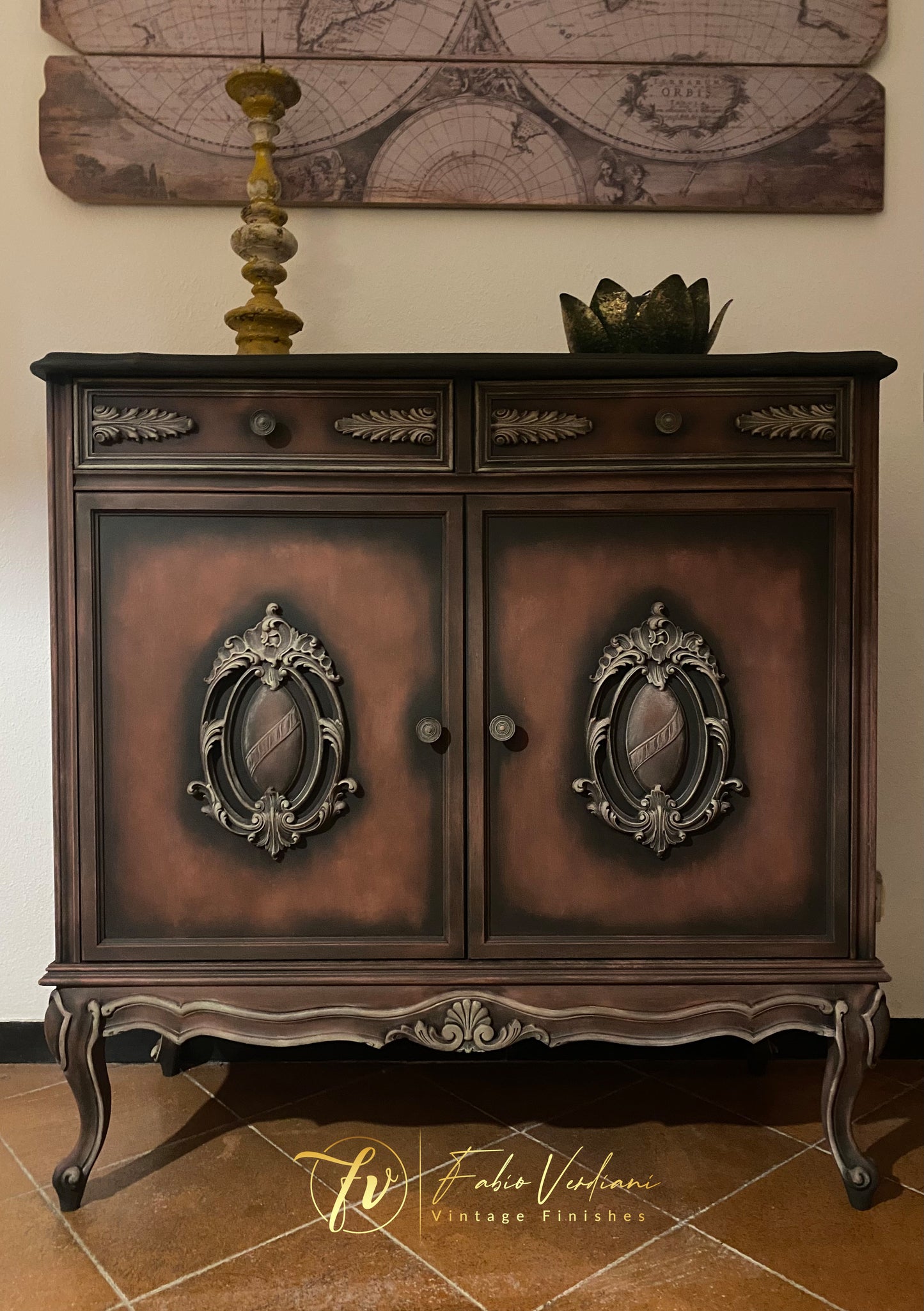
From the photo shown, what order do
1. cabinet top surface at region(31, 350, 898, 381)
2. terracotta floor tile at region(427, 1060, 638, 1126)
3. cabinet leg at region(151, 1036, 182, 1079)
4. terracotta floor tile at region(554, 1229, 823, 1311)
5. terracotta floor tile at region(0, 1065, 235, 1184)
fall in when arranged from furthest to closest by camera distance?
cabinet leg at region(151, 1036, 182, 1079), terracotta floor tile at region(427, 1060, 638, 1126), terracotta floor tile at region(0, 1065, 235, 1184), cabinet top surface at region(31, 350, 898, 381), terracotta floor tile at region(554, 1229, 823, 1311)

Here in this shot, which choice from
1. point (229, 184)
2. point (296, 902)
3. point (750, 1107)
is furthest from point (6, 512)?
point (750, 1107)

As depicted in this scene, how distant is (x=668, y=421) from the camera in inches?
48.0

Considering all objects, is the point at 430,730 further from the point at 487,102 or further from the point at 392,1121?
the point at 487,102

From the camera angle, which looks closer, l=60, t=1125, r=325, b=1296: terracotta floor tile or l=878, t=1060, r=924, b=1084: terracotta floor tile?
l=60, t=1125, r=325, b=1296: terracotta floor tile

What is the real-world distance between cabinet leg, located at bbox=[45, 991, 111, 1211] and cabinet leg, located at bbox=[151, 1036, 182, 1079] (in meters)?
0.37

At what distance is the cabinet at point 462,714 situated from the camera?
4.07ft

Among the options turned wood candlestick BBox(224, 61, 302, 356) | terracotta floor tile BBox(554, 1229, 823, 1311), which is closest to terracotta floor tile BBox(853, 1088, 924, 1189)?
terracotta floor tile BBox(554, 1229, 823, 1311)

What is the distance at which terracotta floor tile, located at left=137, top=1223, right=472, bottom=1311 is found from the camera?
1098 mm

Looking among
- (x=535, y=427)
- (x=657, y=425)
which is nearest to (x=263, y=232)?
(x=535, y=427)

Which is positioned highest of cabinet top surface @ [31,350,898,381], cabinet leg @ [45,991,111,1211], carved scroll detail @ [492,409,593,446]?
cabinet top surface @ [31,350,898,381]

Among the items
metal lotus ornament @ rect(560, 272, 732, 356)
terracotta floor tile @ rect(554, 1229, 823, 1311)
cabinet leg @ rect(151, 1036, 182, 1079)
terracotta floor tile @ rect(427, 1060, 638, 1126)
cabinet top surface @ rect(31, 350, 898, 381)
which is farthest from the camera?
cabinet leg @ rect(151, 1036, 182, 1079)

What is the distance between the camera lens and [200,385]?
48.5 inches

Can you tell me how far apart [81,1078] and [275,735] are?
1.84 ft

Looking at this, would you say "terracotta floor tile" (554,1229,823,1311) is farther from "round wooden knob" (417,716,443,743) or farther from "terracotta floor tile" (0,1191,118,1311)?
"round wooden knob" (417,716,443,743)
